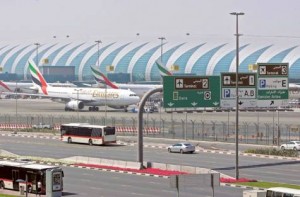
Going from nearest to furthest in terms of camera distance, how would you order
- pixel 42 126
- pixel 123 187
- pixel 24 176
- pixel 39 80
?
1. pixel 24 176
2. pixel 123 187
3. pixel 42 126
4. pixel 39 80

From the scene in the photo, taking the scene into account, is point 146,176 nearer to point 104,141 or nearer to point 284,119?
point 104,141

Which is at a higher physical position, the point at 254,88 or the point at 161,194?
the point at 254,88

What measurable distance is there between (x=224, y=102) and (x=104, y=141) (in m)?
23.3

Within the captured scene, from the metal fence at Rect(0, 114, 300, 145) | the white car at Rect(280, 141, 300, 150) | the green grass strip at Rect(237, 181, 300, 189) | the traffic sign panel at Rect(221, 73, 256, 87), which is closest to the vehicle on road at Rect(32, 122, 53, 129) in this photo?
the metal fence at Rect(0, 114, 300, 145)

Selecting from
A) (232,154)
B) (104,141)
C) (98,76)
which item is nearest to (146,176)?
(232,154)

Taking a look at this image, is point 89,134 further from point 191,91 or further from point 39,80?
point 39,80

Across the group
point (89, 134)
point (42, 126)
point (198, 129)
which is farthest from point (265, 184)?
point (42, 126)

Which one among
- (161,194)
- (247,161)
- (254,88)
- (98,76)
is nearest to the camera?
(161,194)

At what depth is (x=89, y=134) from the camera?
303ft

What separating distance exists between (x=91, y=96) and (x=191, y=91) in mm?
82798

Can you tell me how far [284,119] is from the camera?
406ft

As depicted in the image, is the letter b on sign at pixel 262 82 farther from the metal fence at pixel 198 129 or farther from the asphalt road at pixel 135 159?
the metal fence at pixel 198 129

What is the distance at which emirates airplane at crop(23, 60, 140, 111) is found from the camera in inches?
5787

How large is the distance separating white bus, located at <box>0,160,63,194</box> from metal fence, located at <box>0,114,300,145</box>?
39052 mm
